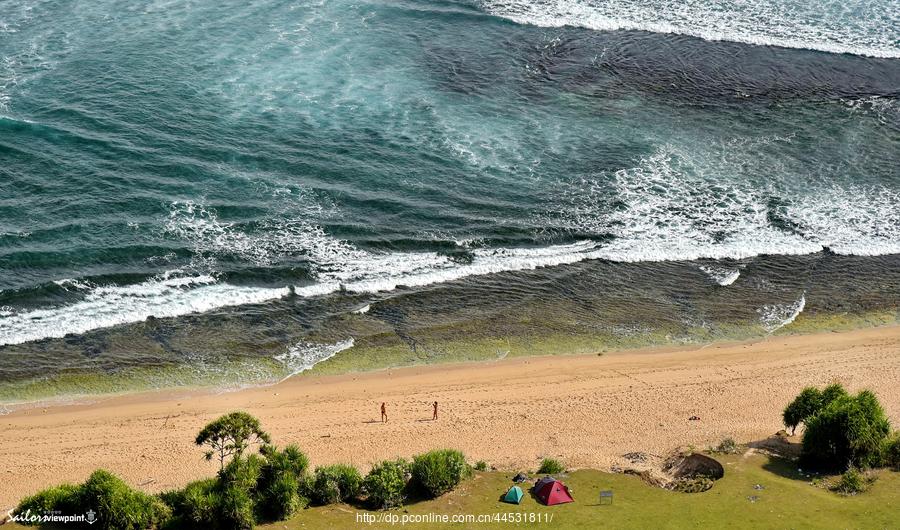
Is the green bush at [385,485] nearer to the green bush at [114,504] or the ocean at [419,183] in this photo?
the green bush at [114,504]

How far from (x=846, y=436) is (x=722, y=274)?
19590 millimetres

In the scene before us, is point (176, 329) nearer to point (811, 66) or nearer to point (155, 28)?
point (155, 28)

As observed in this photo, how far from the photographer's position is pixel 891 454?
42000 millimetres

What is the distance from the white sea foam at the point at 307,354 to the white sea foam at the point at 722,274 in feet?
75.9

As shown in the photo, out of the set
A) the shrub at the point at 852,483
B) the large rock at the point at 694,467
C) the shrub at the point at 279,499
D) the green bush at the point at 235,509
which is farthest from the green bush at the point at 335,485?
the shrub at the point at 852,483

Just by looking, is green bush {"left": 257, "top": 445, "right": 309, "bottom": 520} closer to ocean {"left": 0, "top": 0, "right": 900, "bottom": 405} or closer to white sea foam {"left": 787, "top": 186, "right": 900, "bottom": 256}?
ocean {"left": 0, "top": 0, "right": 900, "bottom": 405}

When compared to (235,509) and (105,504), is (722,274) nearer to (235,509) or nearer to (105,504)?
(235,509)

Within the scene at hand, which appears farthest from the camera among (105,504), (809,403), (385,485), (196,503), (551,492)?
(809,403)

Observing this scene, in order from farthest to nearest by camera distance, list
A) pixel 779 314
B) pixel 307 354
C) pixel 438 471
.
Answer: pixel 779 314, pixel 307 354, pixel 438 471

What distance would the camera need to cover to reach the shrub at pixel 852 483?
3978 centimetres

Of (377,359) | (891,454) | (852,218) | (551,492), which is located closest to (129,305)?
(377,359)

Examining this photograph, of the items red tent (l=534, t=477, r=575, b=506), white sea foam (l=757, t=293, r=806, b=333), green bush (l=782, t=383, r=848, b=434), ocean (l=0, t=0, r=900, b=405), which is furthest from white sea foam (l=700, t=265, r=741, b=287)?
red tent (l=534, t=477, r=575, b=506)

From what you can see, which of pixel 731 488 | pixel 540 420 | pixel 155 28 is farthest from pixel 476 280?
pixel 155 28

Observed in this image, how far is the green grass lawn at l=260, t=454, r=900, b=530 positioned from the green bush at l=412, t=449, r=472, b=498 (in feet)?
1.46
